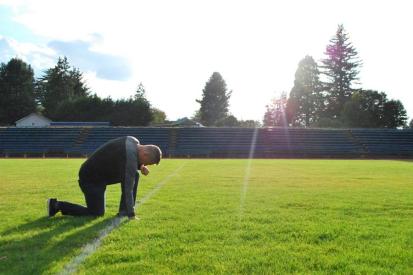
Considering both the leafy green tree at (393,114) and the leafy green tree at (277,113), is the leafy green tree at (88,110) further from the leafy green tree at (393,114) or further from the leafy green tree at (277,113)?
the leafy green tree at (393,114)

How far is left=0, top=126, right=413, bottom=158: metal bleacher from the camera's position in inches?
1790

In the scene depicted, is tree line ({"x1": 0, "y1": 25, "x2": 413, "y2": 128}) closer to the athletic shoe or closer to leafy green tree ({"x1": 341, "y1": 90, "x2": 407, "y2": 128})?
leafy green tree ({"x1": 341, "y1": 90, "x2": 407, "y2": 128})

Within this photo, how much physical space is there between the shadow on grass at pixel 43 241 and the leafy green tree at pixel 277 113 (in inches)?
3012

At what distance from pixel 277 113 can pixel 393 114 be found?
25.0 metres

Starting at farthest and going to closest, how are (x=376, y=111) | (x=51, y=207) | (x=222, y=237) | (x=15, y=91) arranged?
(x=15, y=91)
(x=376, y=111)
(x=51, y=207)
(x=222, y=237)

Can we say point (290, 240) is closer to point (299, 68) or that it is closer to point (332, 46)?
point (299, 68)

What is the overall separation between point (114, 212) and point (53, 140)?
43245 millimetres

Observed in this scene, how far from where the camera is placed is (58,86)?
291 feet

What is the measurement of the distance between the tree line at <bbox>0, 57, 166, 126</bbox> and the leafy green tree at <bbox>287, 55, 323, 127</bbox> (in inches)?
958

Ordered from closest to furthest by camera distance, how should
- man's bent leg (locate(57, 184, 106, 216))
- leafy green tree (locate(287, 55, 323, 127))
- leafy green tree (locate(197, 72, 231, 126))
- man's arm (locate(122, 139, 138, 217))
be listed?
man's arm (locate(122, 139, 138, 217)), man's bent leg (locate(57, 184, 106, 216)), leafy green tree (locate(287, 55, 323, 127)), leafy green tree (locate(197, 72, 231, 126))

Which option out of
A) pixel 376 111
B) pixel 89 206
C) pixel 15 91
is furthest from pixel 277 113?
pixel 89 206

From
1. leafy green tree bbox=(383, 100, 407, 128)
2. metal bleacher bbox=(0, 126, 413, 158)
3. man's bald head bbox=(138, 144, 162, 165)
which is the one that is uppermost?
leafy green tree bbox=(383, 100, 407, 128)

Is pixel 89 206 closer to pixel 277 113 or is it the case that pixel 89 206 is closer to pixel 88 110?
pixel 88 110

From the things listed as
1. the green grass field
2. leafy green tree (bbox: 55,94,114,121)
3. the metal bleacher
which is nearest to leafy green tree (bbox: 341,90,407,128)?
the metal bleacher
